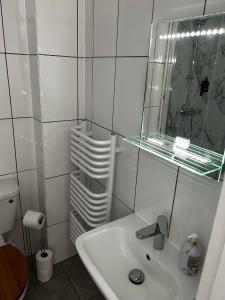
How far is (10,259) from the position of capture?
1.40m

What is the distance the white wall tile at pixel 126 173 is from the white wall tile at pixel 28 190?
0.70 m

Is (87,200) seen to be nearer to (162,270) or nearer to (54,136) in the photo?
(54,136)

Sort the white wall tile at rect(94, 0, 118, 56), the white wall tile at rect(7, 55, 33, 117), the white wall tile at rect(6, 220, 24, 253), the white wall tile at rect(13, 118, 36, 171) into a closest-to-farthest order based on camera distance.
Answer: the white wall tile at rect(94, 0, 118, 56)
the white wall tile at rect(7, 55, 33, 117)
the white wall tile at rect(13, 118, 36, 171)
the white wall tile at rect(6, 220, 24, 253)

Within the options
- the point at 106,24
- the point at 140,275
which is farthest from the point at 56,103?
the point at 140,275

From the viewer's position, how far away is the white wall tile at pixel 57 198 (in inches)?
65.2

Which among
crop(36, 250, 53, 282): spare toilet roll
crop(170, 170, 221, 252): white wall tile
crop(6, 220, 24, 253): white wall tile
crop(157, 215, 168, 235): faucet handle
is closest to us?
crop(170, 170, 221, 252): white wall tile

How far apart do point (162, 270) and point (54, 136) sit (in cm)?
101

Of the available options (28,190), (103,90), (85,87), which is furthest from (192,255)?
(28,190)

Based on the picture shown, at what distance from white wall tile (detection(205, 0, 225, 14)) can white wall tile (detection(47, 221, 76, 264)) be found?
1.61 m

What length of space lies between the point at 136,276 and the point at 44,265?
949mm

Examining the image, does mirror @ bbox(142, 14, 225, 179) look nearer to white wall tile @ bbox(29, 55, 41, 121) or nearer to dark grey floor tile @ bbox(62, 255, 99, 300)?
white wall tile @ bbox(29, 55, 41, 121)

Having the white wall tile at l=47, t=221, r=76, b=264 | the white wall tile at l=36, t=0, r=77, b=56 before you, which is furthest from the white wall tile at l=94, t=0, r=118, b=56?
the white wall tile at l=47, t=221, r=76, b=264

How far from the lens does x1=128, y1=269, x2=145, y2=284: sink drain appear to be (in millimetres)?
1017

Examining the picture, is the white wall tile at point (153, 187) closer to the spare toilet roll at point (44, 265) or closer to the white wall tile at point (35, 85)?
the white wall tile at point (35, 85)
